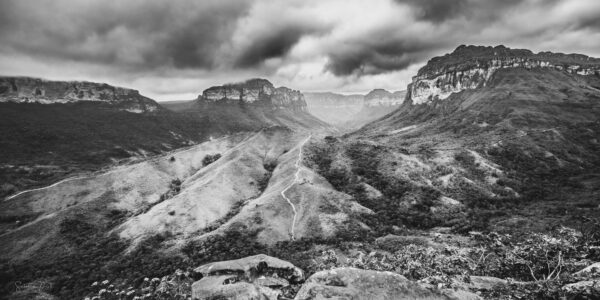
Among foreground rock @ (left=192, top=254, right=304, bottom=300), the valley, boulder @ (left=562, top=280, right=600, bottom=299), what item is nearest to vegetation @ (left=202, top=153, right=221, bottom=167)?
the valley

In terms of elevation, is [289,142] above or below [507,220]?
above

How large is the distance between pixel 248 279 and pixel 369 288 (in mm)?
25692

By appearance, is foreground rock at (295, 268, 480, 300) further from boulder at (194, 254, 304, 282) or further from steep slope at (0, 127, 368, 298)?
steep slope at (0, 127, 368, 298)

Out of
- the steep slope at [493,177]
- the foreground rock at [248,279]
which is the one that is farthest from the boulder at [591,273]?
the steep slope at [493,177]

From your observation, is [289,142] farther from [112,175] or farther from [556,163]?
[556,163]

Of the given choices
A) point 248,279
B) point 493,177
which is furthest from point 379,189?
point 248,279

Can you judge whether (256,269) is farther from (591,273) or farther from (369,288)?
(591,273)

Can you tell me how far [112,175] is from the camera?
133750 millimetres

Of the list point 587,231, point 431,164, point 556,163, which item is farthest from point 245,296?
point 556,163

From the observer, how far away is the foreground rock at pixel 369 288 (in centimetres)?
2825

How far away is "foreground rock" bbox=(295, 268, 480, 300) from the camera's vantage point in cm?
2825

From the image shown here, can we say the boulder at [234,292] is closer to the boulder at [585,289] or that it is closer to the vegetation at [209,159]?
the boulder at [585,289]

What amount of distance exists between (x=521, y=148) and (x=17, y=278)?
19136 cm

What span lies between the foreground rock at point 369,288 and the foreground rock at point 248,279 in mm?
11575
